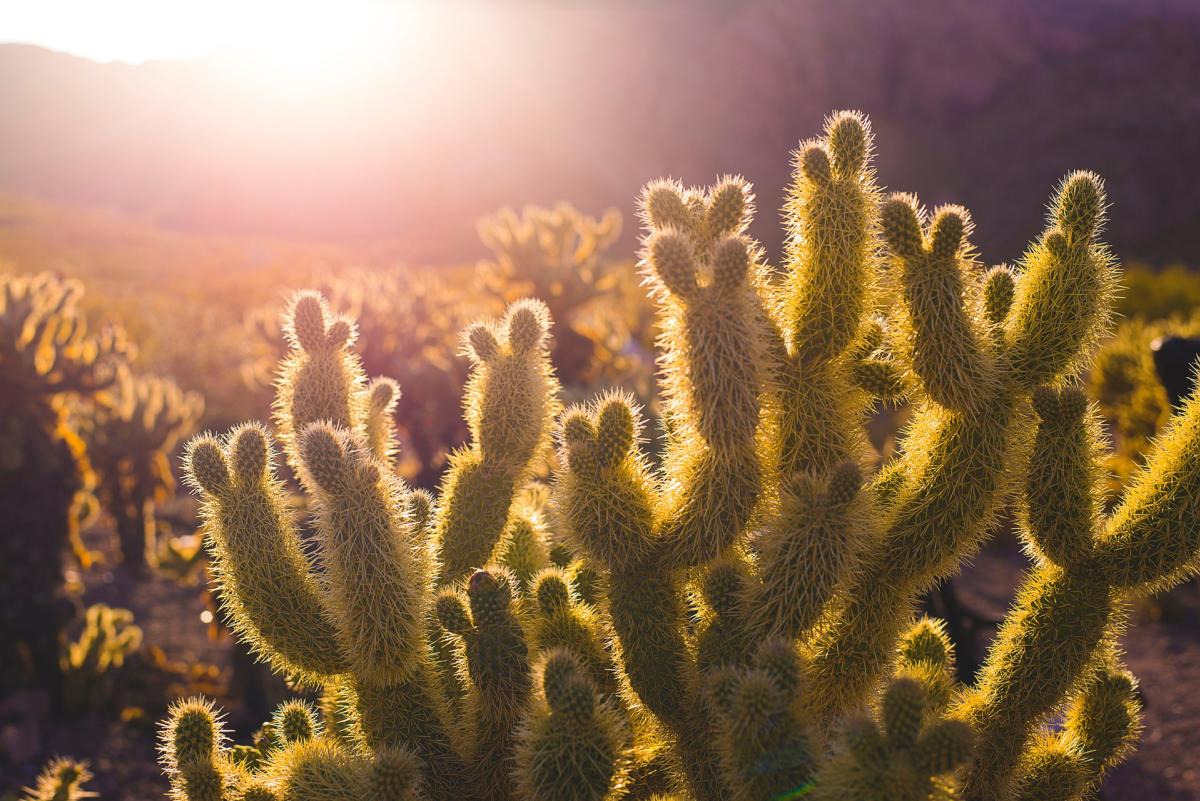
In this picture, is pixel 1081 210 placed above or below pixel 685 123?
below

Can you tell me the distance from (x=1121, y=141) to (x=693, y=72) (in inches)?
817

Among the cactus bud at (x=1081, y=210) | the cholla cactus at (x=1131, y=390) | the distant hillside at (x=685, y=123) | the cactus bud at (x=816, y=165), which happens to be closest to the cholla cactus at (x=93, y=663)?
the cactus bud at (x=816, y=165)

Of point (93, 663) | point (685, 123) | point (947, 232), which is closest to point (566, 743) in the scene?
point (947, 232)

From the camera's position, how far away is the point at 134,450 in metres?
7.98

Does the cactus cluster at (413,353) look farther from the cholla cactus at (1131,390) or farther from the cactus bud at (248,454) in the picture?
the cholla cactus at (1131,390)

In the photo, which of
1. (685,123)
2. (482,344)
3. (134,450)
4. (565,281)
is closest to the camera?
(482,344)

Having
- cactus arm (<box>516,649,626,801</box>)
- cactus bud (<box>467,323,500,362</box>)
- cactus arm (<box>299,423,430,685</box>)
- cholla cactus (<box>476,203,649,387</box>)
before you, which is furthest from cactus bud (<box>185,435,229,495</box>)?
cholla cactus (<box>476,203,649,387</box>)

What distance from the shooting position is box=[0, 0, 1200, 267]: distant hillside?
118 ft

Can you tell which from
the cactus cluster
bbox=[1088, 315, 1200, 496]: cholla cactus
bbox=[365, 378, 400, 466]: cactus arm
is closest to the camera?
bbox=[365, 378, 400, 466]: cactus arm

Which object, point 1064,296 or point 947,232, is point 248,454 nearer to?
point 947,232

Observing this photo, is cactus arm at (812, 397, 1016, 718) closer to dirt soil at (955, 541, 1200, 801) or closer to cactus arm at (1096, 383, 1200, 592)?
cactus arm at (1096, 383, 1200, 592)

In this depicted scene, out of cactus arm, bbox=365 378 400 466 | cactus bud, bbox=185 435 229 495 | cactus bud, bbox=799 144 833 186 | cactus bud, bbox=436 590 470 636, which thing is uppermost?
cactus bud, bbox=799 144 833 186

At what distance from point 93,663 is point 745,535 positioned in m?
5.42

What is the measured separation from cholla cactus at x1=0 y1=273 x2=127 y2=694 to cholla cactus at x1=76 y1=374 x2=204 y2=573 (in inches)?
79.5
